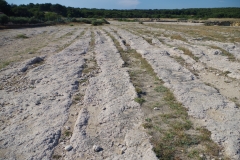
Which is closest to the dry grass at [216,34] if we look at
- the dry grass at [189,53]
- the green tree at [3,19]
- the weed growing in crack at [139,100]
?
the dry grass at [189,53]

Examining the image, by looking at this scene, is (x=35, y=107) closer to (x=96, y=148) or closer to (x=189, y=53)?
(x=96, y=148)

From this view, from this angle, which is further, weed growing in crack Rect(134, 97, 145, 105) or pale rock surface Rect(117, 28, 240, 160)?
weed growing in crack Rect(134, 97, 145, 105)

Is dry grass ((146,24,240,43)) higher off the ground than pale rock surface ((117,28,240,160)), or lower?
higher

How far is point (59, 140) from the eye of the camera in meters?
6.21

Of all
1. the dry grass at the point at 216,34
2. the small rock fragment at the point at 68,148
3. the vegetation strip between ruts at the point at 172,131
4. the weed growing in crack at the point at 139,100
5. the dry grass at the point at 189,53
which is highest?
the dry grass at the point at 216,34

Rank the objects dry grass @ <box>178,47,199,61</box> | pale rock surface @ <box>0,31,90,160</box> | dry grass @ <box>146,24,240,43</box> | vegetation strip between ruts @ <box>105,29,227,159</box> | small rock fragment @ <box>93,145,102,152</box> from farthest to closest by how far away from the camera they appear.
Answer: dry grass @ <box>146,24,240,43</box> → dry grass @ <box>178,47,199,61</box> → pale rock surface @ <box>0,31,90,160</box> → small rock fragment @ <box>93,145,102,152</box> → vegetation strip between ruts @ <box>105,29,227,159</box>

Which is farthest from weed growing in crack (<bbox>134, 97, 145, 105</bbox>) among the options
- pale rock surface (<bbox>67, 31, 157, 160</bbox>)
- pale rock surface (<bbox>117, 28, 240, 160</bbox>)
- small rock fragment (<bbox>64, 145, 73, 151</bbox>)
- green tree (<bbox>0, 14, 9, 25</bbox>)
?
green tree (<bbox>0, 14, 9, 25</bbox>)

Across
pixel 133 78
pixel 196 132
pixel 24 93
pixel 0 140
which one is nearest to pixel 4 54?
pixel 24 93

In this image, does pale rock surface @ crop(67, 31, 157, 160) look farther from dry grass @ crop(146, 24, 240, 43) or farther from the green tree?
the green tree

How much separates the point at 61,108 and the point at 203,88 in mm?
6090

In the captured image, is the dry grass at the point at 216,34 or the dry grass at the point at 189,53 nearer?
the dry grass at the point at 189,53

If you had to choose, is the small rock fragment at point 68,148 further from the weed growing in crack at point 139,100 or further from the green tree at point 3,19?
the green tree at point 3,19

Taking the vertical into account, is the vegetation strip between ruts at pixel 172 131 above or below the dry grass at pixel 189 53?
below

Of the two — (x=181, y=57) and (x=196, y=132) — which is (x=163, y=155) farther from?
(x=181, y=57)
